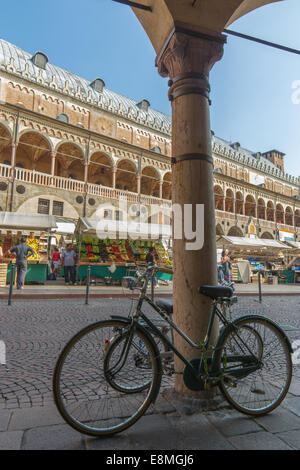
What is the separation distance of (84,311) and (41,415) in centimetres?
475

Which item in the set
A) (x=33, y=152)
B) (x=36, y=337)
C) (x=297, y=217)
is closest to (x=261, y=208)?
(x=297, y=217)

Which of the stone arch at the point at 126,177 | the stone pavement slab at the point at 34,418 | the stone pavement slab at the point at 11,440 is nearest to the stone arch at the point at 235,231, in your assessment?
the stone arch at the point at 126,177

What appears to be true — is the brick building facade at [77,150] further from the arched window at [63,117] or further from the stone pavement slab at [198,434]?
the stone pavement slab at [198,434]

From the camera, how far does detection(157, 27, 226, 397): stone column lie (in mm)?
2326

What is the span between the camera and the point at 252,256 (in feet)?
69.7

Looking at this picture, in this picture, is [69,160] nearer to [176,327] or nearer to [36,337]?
[36,337]

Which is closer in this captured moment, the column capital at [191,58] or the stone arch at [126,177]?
the column capital at [191,58]

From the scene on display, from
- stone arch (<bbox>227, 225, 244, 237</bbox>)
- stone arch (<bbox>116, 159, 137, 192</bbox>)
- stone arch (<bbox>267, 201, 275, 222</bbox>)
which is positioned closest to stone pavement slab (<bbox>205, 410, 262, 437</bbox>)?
stone arch (<bbox>116, 159, 137, 192</bbox>)

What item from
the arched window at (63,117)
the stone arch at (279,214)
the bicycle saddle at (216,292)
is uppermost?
the arched window at (63,117)

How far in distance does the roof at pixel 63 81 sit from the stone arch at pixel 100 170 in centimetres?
587

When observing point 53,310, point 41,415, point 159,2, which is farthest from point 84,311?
point 159,2

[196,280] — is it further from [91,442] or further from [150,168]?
[150,168]

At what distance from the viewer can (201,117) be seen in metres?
2.55

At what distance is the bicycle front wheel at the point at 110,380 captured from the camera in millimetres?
1886
